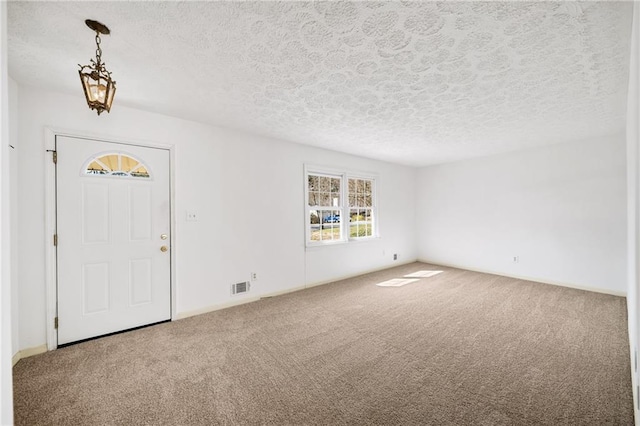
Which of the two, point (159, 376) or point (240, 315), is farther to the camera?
point (240, 315)

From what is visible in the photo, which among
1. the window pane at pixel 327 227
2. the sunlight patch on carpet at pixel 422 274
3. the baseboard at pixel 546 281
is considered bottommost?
the sunlight patch on carpet at pixel 422 274

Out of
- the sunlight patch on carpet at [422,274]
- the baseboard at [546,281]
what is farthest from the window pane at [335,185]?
the baseboard at [546,281]

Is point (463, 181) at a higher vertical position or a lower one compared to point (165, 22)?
lower

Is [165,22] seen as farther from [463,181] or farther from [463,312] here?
[463,181]

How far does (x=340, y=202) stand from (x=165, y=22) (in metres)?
3.95

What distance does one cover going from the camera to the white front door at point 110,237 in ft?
8.39

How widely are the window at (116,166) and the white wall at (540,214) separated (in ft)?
19.5

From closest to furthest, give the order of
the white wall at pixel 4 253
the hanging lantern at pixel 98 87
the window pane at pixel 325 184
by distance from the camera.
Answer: the white wall at pixel 4 253, the hanging lantern at pixel 98 87, the window pane at pixel 325 184

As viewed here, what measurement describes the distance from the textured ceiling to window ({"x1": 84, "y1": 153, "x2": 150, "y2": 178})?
617 millimetres

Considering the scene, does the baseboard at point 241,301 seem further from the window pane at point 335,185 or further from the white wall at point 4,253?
the white wall at point 4,253

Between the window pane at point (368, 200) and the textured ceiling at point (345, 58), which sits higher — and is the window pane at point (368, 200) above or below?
below

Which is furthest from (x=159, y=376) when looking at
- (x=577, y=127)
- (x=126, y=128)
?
(x=577, y=127)

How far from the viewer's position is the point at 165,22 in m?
1.59

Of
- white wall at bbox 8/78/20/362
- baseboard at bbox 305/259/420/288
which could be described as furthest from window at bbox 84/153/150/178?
baseboard at bbox 305/259/420/288
